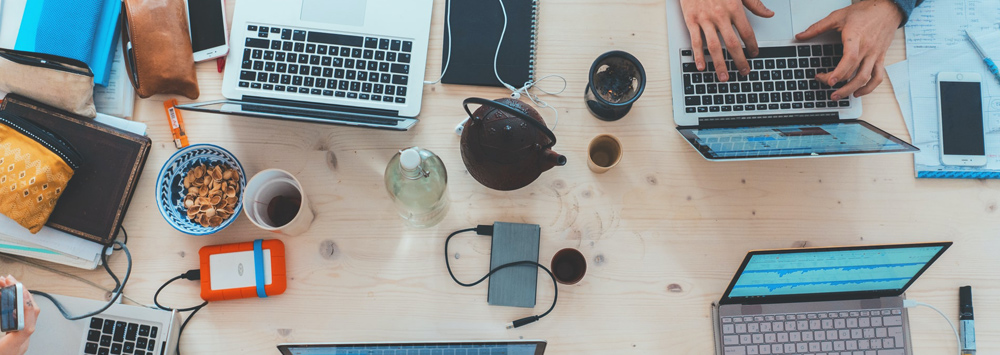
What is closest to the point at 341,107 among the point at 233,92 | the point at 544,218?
the point at 233,92

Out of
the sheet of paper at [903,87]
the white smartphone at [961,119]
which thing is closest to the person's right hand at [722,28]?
the sheet of paper at [903,87]

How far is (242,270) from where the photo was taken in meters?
0.94

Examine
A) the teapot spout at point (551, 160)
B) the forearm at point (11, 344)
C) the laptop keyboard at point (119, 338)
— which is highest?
the teapot spout at point (551, 160)

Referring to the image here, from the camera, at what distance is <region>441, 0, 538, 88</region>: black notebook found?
1.01m

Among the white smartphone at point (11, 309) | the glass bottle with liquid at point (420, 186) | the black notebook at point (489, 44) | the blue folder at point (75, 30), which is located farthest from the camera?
the black notebook at point (489, 44)

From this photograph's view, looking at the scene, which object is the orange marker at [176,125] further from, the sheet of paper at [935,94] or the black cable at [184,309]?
the sheet of paper at [935,94]

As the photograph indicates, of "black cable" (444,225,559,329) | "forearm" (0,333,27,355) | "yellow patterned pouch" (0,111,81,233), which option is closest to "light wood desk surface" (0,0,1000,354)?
"black cable" (444,225,559,329)

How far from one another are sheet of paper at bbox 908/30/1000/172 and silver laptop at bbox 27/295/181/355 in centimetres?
148

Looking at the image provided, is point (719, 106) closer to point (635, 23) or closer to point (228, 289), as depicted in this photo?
point (635, 23)

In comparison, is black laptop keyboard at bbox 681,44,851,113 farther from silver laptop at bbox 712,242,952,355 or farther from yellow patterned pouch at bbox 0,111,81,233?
yellow patterned pouch at bbox 0,111,81,233

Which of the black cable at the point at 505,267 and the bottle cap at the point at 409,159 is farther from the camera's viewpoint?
the black cable at the point at 505,267

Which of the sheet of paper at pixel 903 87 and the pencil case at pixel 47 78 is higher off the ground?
the pencil case at pixel 47 78

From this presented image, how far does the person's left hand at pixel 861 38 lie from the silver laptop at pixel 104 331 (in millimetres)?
1311

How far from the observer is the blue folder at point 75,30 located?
2.97ft
